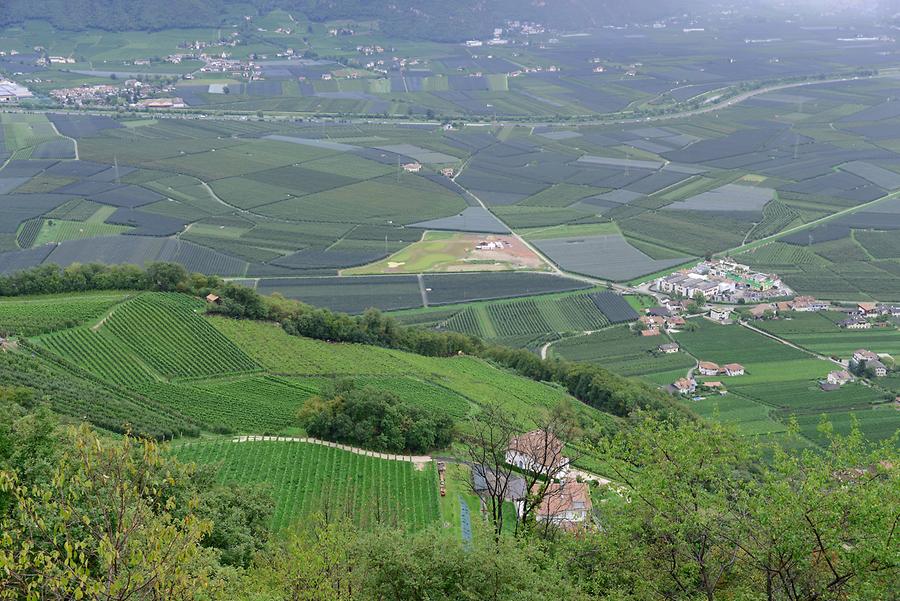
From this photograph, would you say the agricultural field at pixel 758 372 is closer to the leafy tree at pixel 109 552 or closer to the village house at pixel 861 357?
the village house at pixel 861 357

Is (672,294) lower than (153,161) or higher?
lower

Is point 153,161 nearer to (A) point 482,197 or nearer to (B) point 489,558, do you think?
(A) point 482,197

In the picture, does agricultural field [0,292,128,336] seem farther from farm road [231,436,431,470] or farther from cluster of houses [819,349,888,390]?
cluster of houses [819,349,888,390]

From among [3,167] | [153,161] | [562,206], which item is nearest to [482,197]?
[562,206]

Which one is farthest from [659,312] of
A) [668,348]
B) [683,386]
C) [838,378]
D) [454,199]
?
[454,199]

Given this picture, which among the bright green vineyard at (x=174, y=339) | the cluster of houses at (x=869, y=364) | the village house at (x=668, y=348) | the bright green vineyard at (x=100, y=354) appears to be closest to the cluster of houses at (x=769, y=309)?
the village house at (x=668, y=348)

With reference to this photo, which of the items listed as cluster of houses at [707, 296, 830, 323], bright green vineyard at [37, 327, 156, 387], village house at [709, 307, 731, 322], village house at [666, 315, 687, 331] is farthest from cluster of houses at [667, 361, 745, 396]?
bright green vineyard at [37, 327, 156, 387]

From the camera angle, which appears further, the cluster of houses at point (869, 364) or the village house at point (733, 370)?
the village house at point (733, 370)
